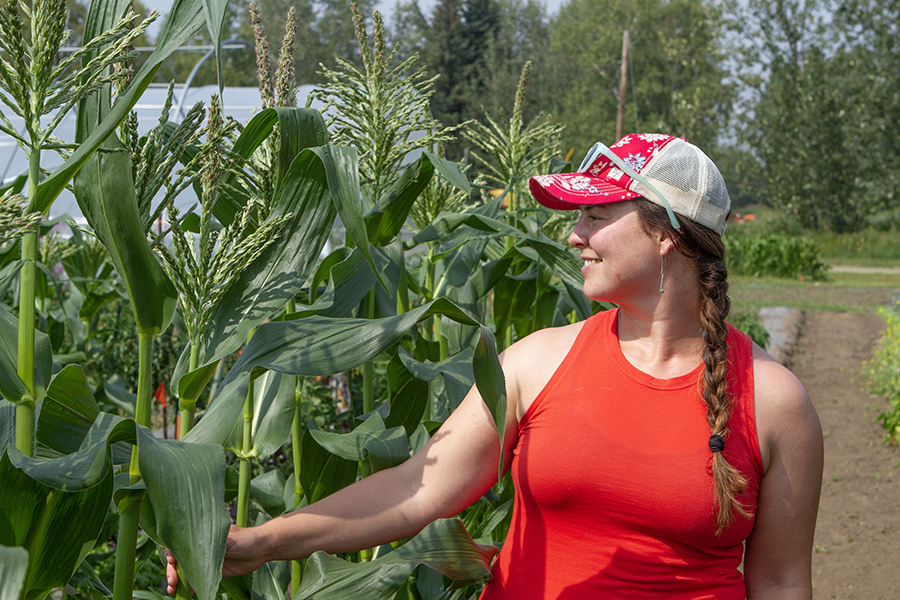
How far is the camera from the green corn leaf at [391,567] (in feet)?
4.27

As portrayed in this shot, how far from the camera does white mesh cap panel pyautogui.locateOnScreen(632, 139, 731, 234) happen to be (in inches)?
58.6

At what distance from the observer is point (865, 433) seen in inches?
220

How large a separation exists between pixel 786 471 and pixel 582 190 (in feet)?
2.11

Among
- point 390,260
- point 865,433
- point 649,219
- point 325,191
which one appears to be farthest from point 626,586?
point 865,433

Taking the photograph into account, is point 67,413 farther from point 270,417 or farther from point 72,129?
point 72,129

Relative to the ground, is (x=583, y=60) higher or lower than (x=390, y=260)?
higher

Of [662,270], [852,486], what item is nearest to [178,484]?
[662,270]

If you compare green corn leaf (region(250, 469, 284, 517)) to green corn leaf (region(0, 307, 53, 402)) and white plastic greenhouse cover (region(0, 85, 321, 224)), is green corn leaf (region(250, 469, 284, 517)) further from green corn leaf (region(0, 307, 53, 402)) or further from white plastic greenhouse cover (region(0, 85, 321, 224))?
white plastic greenhouse cover (region(0, 85, 321, 224))

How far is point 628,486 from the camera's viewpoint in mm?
1438

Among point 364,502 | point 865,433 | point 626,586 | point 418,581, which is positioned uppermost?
point 364,502

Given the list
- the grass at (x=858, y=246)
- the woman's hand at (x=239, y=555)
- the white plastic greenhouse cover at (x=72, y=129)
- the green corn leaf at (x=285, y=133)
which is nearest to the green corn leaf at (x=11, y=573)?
the woman's hand at (x=239, y=555)

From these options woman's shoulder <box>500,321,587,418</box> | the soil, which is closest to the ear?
woman's shoulder <box>500,321,587,418</box>

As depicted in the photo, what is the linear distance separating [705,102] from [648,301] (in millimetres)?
30887

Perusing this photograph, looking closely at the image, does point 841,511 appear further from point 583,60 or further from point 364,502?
point 583,60
